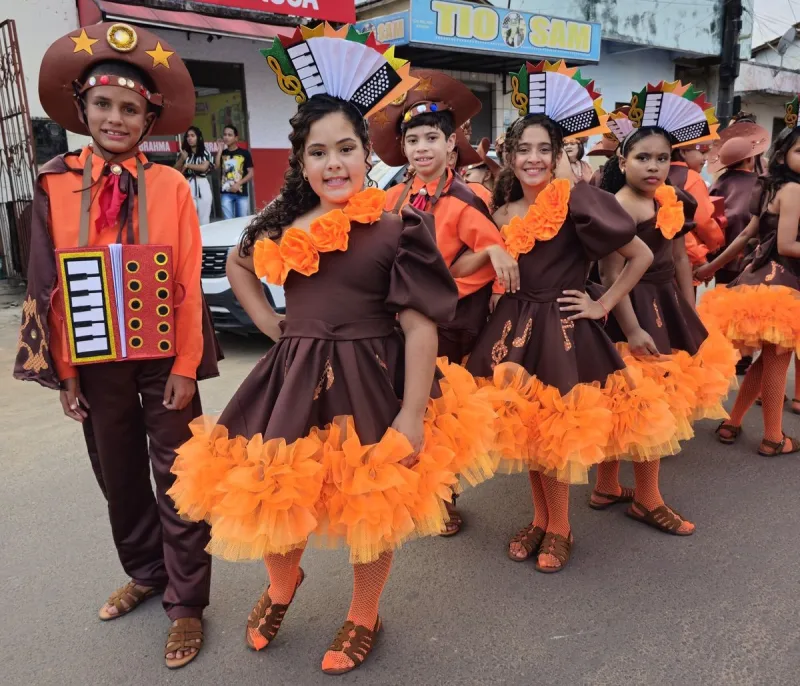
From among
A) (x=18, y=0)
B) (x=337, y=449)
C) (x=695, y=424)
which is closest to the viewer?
(x=337, y=449)

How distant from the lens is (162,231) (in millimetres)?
2555

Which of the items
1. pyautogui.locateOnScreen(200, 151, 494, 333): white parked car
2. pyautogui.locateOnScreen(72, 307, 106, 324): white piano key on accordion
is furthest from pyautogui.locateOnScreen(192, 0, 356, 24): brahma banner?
pyautogui.locateOnScreen(72, 307, 106, 324): white piano key on accordion

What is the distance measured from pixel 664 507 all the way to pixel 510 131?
81.8 inches

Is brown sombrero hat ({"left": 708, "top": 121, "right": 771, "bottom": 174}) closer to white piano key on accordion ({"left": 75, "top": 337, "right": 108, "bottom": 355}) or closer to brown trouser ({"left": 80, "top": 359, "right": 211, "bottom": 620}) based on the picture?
brown trouser ({"left": 80, "top": 359, "right": 211, "bottom": 620})

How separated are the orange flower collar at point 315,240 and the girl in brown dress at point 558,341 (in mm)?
1028

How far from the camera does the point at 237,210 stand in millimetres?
11625

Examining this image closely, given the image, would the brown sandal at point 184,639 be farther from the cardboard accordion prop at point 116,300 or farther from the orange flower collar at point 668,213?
the orange flower collar at point 668,213

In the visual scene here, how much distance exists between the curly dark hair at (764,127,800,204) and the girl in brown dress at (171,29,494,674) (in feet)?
9.87

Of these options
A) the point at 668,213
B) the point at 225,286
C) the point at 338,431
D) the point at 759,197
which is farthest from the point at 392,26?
the point at 338,431

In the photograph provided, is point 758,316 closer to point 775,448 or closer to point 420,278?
point 775,448

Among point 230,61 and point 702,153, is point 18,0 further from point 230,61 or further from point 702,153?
point 702,153

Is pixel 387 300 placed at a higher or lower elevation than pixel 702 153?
lower

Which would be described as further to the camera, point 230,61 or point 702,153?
point 230,61

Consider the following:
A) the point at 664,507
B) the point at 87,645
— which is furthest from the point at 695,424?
the point at 87,645
